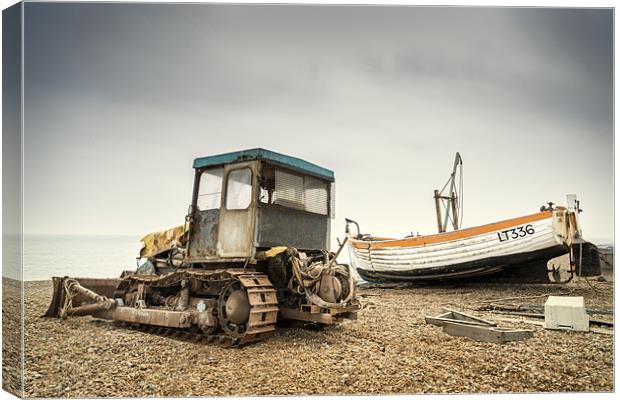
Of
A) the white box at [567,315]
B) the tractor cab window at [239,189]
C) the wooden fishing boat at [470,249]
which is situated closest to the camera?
the white box at [567,315]

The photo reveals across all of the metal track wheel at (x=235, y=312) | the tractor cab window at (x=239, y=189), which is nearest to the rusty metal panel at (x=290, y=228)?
the tractor cab window at (x=239, y=189)

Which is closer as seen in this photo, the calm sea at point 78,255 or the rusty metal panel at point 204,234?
the calm sea at point 78,255

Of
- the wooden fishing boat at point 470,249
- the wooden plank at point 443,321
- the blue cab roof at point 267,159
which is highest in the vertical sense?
the blue cab roof at point 267,159

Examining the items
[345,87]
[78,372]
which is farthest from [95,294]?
[345,87]

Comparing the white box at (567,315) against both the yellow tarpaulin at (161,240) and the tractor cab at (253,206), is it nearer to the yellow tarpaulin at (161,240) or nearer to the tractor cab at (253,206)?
the tractor cab at (253,206)

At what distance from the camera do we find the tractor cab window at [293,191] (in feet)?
21.1

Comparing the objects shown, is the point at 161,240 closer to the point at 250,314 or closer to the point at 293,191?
the point at 293,191

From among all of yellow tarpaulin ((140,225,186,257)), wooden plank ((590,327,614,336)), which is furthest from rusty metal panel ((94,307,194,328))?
wooden plank ((590,327,614,336))

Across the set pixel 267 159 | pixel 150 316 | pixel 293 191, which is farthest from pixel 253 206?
pixel 150 316

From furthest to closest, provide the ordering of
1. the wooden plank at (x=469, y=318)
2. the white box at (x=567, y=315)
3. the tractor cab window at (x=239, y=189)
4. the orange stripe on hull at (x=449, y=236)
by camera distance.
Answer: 1. the orange stripe on hull at (x=449, y=236)
2. the wooden plank at (x=469, y=318)
3. the tractor cab window at (x=239, y=189)
4. the white box at (x=567, y=315)

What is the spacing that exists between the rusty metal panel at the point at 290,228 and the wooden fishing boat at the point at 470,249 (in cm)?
A: 361

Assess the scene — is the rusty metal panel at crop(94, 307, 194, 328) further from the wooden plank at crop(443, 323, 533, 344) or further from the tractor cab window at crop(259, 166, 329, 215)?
the wooden plank at crop(443, 323, 533, 344)

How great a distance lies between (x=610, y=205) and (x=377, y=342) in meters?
3.03

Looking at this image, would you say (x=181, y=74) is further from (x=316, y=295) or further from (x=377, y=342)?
(x=377, y=342)
